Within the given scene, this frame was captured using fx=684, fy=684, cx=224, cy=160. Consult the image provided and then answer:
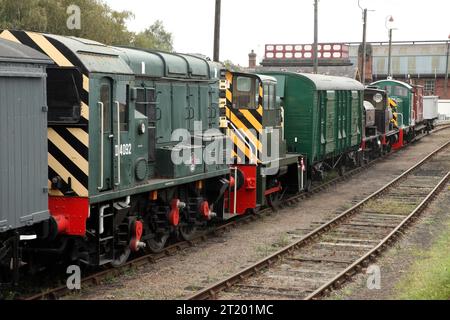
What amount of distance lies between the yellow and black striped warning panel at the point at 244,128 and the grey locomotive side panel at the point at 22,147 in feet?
25.4

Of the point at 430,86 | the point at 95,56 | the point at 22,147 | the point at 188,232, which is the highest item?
the point at 430,86

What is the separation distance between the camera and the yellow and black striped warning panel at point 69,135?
8820 millimetres

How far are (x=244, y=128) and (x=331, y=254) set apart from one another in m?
4.34

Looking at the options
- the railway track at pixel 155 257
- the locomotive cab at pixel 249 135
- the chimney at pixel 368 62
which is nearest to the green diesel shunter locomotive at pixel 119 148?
the railway track at pixel 155 257

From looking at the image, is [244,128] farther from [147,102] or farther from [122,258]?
[122,258]

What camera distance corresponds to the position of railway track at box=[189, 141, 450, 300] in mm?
9927

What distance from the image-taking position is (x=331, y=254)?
12.5 metres

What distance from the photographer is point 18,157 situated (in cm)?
770

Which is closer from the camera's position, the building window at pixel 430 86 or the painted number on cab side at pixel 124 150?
the painted number on cab side at pixel 124 150

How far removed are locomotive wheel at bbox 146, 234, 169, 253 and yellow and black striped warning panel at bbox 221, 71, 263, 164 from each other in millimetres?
3977

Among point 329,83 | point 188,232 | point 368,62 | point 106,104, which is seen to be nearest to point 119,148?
point 106,104

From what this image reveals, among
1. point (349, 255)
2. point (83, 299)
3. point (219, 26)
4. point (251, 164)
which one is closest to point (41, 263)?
point (83, 299)

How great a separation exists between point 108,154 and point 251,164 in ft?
21.0

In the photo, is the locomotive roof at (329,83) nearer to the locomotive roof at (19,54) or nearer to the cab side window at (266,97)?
the cab side window at (266,97)
